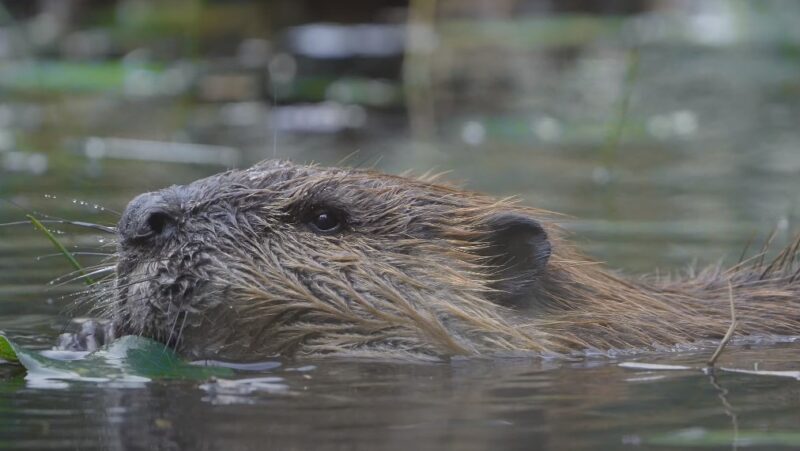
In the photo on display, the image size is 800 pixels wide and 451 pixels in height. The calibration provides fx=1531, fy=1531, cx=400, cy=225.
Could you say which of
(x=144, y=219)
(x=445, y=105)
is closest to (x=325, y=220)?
(x=144, y=219)

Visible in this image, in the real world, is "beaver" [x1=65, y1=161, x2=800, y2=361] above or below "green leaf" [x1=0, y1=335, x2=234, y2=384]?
above

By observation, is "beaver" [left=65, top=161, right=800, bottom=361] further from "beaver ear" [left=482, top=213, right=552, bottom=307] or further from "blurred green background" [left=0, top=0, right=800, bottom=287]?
"blurred green background" [left=0, top=0, right=800, bottom=287]

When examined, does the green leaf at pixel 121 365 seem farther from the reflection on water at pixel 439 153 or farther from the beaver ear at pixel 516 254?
the beaver ear at pixel 516 254

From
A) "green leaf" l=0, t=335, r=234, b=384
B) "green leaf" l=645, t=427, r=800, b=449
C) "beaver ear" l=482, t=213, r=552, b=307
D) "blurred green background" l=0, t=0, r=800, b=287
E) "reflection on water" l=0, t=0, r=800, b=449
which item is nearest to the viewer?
"green leaf" l=645, t=427, r=800, b=449

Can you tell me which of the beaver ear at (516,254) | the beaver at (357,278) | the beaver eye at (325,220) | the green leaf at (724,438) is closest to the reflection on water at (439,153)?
the green leaf at (724,438)

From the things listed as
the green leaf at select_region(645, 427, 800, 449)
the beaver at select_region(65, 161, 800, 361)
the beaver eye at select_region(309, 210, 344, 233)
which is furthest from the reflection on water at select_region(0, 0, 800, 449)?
the beaver eye at select_region(309, 210, 344, 233)

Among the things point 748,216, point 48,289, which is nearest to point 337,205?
point 48,289

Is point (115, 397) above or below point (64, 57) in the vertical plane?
below

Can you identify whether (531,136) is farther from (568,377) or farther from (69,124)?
(568,377)
